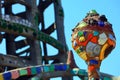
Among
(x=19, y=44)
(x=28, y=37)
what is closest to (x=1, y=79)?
(x=28, y=37)

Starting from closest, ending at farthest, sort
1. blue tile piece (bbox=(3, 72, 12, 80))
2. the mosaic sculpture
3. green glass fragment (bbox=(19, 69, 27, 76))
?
1. the mosaic sculpture
2. blue tile piece (bbox=(3, 72, 12, 80))
3. green glass fragment (bbox=(19, 69, 27, 76))

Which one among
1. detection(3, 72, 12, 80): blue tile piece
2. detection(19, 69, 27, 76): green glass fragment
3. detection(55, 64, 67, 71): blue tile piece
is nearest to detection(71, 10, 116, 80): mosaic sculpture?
detection(3, 72, 12, 80): blue tile piece

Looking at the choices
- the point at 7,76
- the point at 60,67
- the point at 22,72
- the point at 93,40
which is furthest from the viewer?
the point at 60,67

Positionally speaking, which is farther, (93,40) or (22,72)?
(22,72)

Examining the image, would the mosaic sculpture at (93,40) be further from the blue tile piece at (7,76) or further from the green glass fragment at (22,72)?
the green glass fragment at (22,72)

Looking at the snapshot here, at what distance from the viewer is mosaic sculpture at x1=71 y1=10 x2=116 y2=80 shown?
19969mm

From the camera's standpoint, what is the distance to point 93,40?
791 inches

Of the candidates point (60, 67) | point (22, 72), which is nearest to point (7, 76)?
point (22, 72)

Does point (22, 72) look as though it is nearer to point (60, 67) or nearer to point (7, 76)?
point (7, 76)

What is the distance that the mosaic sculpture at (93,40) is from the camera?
20.0 metres

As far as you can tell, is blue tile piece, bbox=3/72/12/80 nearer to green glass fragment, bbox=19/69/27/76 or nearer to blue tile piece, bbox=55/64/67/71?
green glass fragment, bbox=19/69/27/76

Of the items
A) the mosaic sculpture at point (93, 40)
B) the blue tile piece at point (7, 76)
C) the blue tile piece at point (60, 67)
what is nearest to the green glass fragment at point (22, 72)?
the blue tile piece at point (7, 76)

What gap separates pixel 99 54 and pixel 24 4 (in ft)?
165

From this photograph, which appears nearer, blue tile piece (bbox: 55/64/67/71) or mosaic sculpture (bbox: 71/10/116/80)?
mosaic sculpture (bbox: 71/10/116/80)
